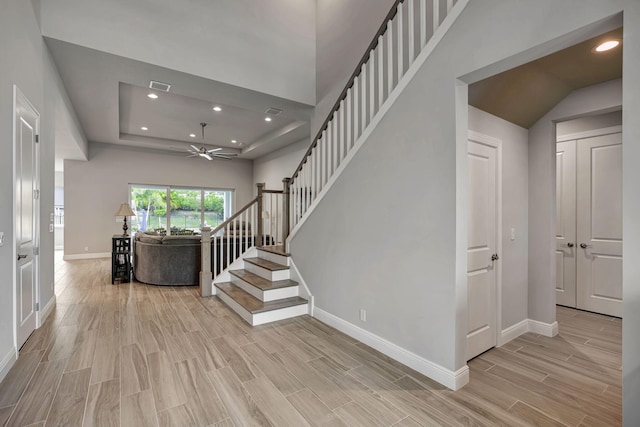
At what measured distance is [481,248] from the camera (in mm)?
2814

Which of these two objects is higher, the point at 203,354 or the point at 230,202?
the point at 230,202

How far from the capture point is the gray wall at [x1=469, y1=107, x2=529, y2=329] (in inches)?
121

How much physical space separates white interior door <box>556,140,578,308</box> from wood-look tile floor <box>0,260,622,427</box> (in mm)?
637

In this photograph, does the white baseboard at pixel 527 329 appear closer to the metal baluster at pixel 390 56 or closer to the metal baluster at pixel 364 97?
the metal baluster at pixel 364 97

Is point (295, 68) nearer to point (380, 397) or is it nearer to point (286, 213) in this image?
point (286, 213)

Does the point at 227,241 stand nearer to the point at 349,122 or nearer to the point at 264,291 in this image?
the point at 264,291

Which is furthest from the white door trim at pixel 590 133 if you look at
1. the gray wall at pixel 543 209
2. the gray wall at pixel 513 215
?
the gray wall at pixel 513 215

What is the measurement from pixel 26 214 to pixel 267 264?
2.76 metres

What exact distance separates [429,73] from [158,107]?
5.45m

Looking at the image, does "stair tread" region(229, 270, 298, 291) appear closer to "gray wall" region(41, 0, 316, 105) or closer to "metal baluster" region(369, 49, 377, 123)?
"metal baluster" region(369, 49, 377, 123)

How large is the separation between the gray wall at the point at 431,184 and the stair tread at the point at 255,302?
942mm

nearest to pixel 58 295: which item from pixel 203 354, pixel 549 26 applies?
pixel 203 354

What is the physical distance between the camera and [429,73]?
2.40 meters

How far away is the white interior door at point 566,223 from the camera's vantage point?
13.4 feet
